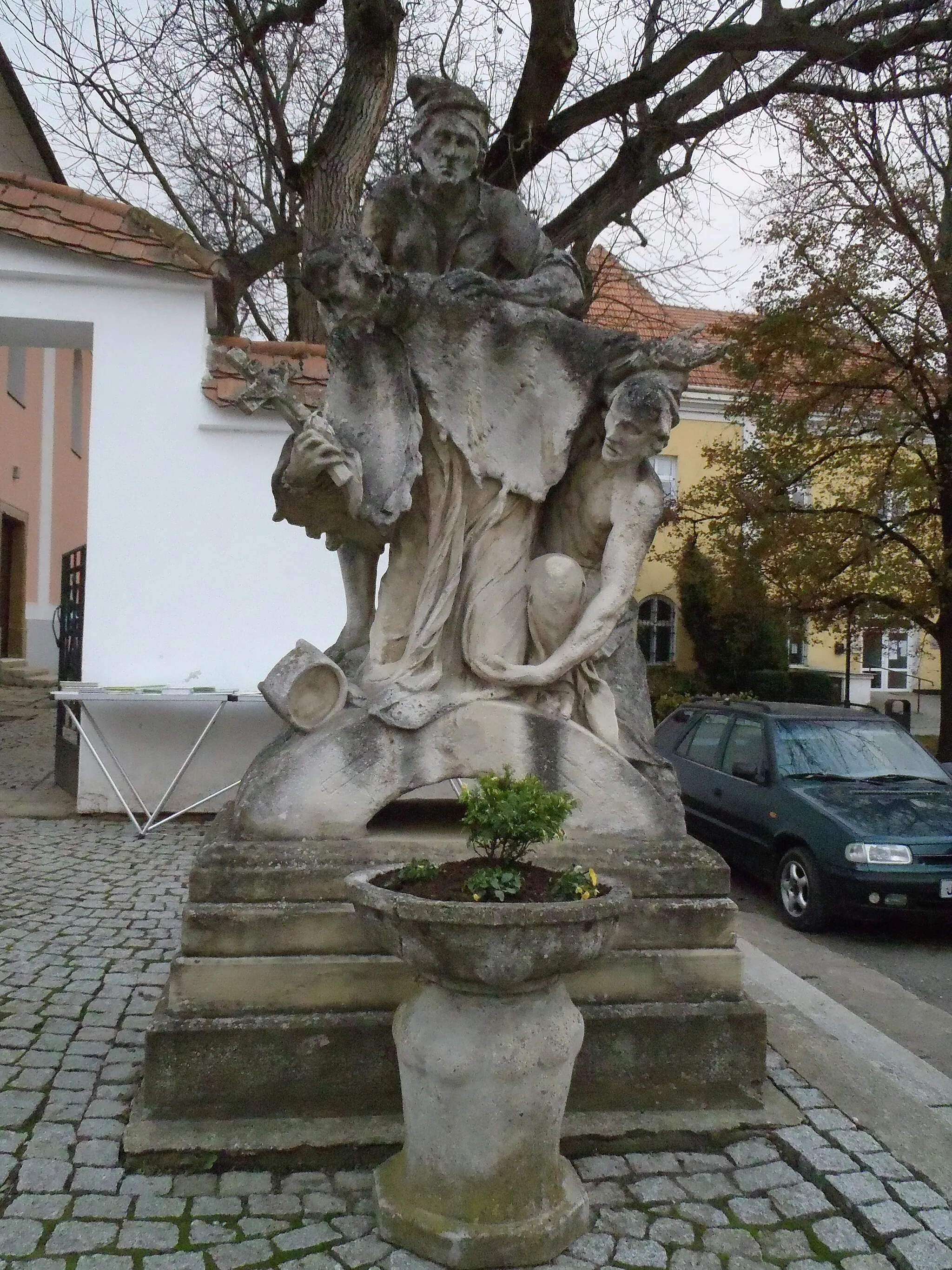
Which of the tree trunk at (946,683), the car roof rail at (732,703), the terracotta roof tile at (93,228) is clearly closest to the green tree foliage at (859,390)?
the tree trunk at (946,683)

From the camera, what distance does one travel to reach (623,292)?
18516 millimetres

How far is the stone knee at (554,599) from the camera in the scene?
338cm

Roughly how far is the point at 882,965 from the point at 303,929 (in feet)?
14.4

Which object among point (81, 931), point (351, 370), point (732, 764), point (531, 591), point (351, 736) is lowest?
point (81, 931)

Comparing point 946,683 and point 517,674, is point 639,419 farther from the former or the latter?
point 946,683

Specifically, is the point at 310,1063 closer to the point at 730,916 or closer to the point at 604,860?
the point at 604,860

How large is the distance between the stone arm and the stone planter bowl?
1094 mm

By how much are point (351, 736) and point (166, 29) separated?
11268 millimetres

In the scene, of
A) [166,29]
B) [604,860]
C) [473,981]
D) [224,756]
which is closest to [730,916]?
[604,860]

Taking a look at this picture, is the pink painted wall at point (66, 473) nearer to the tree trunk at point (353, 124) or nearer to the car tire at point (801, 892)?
the tree trunk at point (353, 124)

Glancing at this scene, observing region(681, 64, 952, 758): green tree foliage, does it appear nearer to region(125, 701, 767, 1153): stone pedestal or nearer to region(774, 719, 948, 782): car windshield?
region(774, 719, 948, 782): car windshield

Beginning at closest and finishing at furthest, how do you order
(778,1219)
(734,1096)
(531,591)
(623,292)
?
(778,1219), (734,1096), (531,591), (623,292)

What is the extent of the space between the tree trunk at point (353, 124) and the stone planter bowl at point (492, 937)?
912cm

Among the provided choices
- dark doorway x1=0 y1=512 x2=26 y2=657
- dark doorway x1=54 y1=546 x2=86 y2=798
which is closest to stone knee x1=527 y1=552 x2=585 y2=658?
dark doorway x1=54 y1=546 x2=86 y2=798
